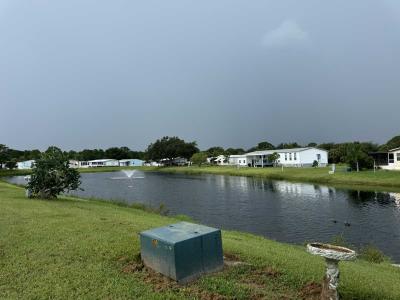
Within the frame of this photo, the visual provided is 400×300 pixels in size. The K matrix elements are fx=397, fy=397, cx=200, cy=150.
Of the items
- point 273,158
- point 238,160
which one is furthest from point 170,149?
point 273,158

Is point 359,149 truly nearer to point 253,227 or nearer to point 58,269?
point 253,227

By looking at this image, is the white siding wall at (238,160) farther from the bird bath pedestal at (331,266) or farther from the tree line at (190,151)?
the bird bath pedestal at (331,266)

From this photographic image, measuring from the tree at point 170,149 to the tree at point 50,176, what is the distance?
Answer: 427 ft

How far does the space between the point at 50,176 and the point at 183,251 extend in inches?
707

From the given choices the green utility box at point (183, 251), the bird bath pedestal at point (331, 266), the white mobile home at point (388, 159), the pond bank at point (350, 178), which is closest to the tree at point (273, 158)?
the pond bank at point (350, 178)

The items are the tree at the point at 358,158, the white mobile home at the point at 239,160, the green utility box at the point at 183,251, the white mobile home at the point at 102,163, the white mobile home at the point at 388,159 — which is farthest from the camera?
the white mobile home at the point at 102,163

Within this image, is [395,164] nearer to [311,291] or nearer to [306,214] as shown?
[306,214]

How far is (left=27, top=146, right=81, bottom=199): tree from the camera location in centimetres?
2345

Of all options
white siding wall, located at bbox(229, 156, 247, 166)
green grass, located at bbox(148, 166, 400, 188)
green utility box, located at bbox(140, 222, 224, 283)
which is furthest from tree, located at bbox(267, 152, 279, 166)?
green utility box, located at bbox(140, 222, 224, 283)

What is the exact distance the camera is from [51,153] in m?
24.5

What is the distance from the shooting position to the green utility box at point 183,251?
300 inches

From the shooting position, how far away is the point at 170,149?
154750 millimetres

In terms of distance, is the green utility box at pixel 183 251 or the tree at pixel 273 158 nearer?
the green utility box at pixel 183 251

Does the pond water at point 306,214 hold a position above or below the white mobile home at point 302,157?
below
